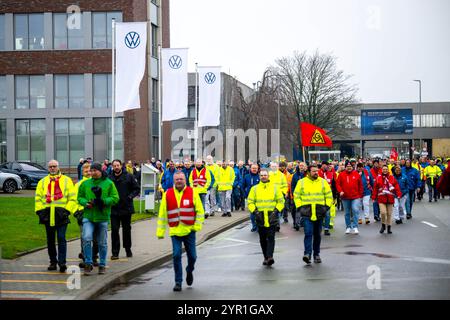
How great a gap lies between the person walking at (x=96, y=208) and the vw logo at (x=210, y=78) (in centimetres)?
2237

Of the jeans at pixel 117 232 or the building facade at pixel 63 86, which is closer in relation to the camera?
the jeans at pixel 117 232

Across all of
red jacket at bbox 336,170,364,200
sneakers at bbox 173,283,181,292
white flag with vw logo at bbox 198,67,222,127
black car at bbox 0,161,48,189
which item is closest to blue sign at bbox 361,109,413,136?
white flag with vw logo at bbox 198,67,222,127

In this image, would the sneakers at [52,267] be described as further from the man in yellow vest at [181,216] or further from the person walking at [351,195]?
the person walking at [351,195]

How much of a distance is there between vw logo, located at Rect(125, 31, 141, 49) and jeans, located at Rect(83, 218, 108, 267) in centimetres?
1439

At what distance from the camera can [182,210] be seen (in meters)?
10.7

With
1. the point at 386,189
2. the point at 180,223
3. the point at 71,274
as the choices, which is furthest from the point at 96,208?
the point at 386,189

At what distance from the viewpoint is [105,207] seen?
11.9 meters

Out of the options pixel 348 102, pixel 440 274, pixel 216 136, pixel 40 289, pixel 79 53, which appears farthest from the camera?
pixel 348 102

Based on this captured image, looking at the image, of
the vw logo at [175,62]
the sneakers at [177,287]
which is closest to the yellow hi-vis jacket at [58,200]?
the sneakers at [177,287]

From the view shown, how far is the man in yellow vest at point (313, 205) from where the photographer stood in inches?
515
